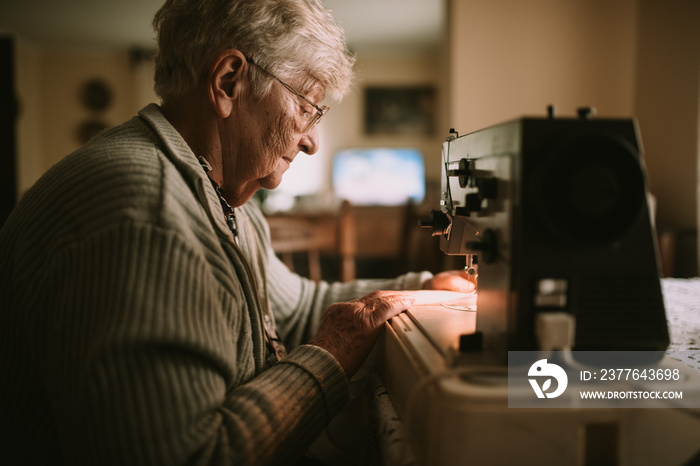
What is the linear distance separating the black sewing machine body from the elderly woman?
0.31m

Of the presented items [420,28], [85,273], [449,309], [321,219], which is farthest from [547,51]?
[85,273]

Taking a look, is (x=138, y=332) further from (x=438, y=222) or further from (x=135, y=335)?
(x=438, y=222)

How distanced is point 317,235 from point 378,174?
8.08ft

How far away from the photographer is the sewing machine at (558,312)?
1.72 feet

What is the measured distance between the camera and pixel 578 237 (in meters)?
0.56

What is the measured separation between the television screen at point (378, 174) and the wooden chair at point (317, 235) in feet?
6.94

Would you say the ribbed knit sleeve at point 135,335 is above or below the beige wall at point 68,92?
below

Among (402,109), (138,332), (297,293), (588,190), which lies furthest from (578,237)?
(402,109)

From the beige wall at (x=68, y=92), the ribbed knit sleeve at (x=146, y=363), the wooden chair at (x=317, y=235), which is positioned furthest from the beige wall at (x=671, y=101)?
the beige wall at (x=68, y=92)

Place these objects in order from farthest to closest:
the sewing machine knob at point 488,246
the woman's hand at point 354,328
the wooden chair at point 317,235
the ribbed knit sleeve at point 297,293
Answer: the wooden chair at point 317,235 < the ribbed knit sleeve at point 297,293 < the woman's hand at point 354,328 < the sewing machine knob at point 488,246

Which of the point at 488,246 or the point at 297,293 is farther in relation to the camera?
the point at 297,293

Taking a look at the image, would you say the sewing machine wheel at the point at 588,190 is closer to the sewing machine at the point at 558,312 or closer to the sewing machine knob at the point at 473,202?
the sewing machine at the point at 558,312

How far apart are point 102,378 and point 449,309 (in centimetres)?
59

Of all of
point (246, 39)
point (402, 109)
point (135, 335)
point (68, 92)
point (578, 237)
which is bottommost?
point (135, 335)
